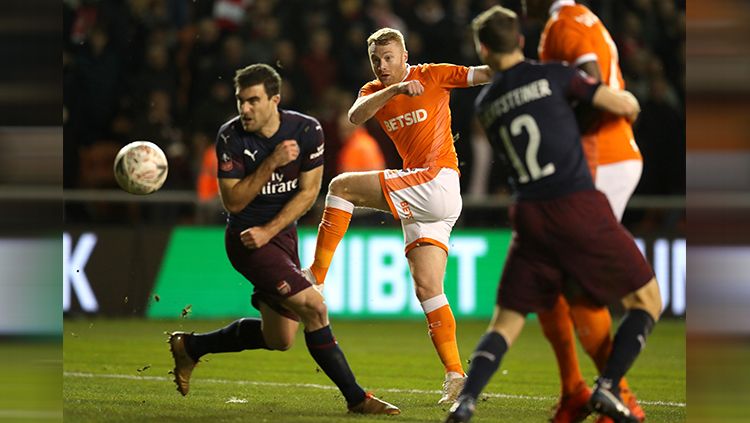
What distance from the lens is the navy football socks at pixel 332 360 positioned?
6.68 metres

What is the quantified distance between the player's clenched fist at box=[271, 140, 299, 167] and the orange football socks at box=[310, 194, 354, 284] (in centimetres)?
118

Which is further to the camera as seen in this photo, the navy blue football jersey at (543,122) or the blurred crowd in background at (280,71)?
the blurred crowd in background at (280,71)

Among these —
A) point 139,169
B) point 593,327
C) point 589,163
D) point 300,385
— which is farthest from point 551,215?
point 300,385

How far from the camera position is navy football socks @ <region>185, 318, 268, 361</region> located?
279 inches

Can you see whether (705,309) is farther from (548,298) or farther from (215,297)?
(215,297)

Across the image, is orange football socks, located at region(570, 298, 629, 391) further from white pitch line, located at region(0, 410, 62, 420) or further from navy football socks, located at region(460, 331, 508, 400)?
white pitch line, located at region(0, 410, 62, 420)

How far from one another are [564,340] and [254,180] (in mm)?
1962

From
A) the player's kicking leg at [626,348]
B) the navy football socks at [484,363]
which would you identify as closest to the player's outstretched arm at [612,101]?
the player's kicking leg at [626,348]

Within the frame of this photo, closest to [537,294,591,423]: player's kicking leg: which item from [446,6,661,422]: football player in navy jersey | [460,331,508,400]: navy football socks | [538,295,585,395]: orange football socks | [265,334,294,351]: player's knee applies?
[538,295,585,395]: orange football socks

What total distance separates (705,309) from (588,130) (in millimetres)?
1341

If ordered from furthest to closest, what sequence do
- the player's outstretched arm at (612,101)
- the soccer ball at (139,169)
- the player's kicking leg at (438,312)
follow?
the player's kicking leg at (438,312)
the soccer ball at (139,169)
the player's outstretched arm at (612,101)

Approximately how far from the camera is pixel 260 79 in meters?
6.58

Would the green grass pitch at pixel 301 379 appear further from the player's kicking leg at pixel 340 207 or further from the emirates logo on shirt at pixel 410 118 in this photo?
the emirates logo on shirt at pixel 410 118

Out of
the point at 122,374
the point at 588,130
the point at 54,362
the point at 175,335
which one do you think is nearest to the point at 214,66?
the point at 122,374
